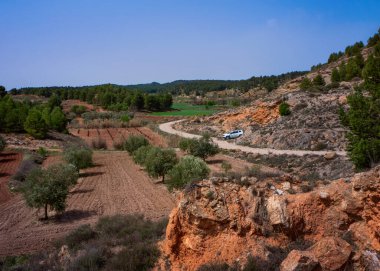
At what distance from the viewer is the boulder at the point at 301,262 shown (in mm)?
6883

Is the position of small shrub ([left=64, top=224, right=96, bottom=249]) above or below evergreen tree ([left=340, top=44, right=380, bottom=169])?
below

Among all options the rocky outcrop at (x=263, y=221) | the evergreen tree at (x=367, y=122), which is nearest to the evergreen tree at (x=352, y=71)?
the evergreen tree at (x=367, y=122)

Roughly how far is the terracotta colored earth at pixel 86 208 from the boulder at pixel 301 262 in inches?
444

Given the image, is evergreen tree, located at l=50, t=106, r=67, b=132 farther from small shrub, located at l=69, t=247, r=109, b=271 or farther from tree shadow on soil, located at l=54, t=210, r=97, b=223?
small shrub, located at l=69, t=247, r=109, b=271

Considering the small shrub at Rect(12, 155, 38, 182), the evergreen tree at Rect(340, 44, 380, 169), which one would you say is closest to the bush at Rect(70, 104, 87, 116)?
the small shrub at Rect(12, 155, 38, 182)

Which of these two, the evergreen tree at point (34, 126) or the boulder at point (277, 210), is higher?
the boulder at point (277, 210)

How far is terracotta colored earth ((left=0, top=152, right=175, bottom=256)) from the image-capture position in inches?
649

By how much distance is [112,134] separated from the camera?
2584 inches

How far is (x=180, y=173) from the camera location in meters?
22.0

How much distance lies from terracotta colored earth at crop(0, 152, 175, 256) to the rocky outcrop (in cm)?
871

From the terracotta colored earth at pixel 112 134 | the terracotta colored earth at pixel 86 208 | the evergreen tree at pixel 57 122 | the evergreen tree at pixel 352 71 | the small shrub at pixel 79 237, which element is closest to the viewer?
the small shrub at pixel 79 237

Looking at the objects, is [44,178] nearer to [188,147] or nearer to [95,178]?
[95,178]

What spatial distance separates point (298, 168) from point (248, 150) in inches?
450

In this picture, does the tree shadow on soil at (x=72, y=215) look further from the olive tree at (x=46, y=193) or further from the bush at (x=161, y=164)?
the bush at (x=161, y=164)
